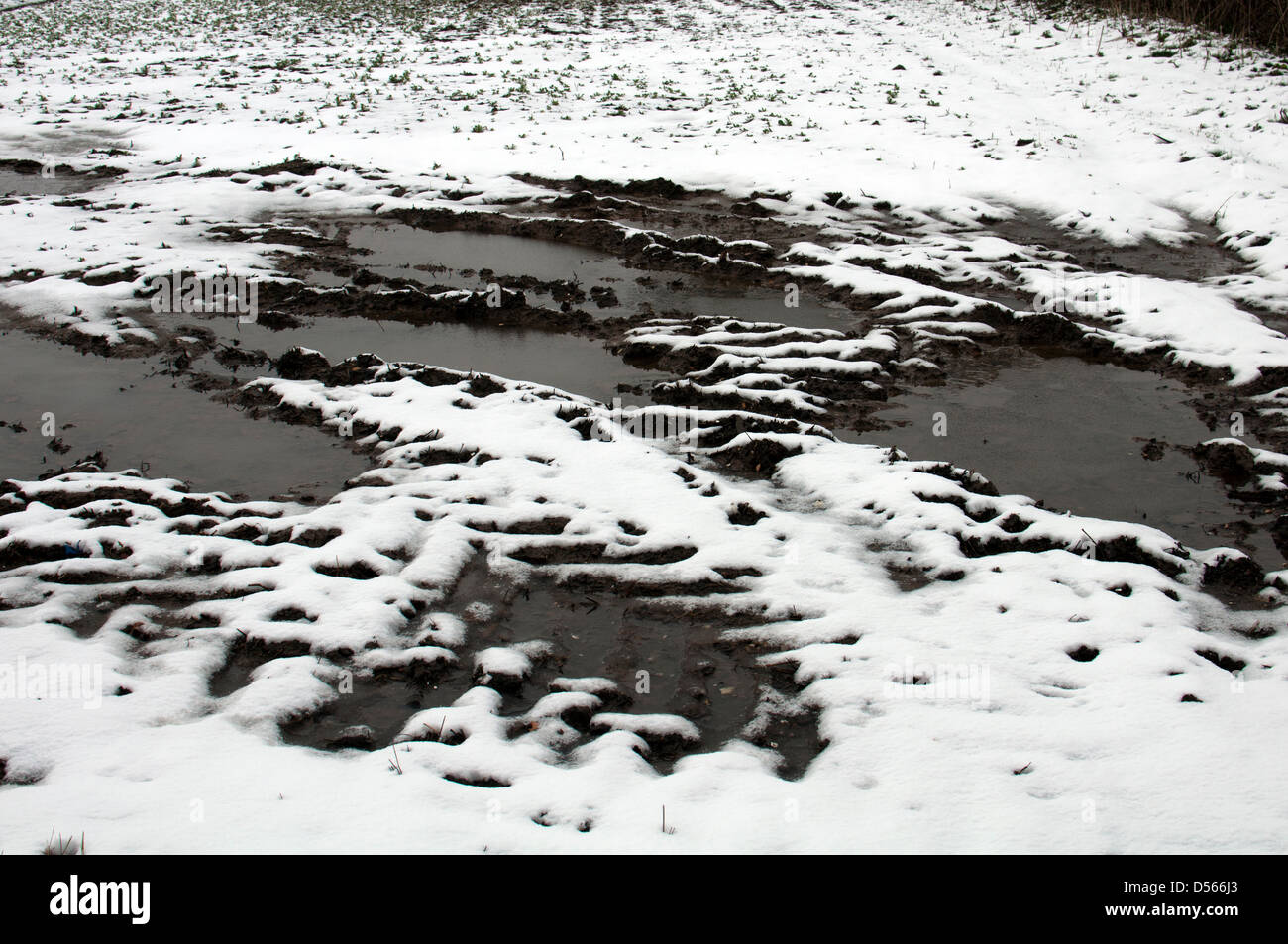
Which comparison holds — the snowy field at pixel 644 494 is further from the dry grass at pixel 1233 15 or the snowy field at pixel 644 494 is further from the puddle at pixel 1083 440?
the dry grass at pixel 1233 15

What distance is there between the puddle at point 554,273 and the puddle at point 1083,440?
204 cm

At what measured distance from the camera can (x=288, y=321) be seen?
1010 cm

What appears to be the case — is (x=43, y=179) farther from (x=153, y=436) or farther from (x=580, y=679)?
(x=580, y=679)

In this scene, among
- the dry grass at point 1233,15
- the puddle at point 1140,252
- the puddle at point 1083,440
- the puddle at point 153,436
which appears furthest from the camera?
the dry grass at point 1233,15

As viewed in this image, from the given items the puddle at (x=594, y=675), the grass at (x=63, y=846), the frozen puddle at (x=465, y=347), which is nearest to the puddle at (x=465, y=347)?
the frozen puddle at (x=465, y=347)

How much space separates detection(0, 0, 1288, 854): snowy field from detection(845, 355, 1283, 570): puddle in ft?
0.21

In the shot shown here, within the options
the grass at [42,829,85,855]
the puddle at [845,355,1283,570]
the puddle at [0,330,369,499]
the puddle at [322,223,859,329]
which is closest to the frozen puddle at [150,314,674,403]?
the puddle at [322,223,859,329]

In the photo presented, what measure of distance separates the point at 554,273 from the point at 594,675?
7.31 metres

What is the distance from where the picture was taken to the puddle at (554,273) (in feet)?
33.9

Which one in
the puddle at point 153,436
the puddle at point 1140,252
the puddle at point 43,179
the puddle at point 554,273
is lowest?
the puddle at point 153,436

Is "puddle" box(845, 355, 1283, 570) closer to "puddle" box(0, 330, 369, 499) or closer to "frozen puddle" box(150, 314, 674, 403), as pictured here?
"frozen puddle" box(150, 314, 674, 403)

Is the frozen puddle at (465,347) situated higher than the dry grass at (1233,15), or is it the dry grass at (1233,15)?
the dry grass at (1233,15)

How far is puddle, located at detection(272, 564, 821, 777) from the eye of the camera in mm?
4754
